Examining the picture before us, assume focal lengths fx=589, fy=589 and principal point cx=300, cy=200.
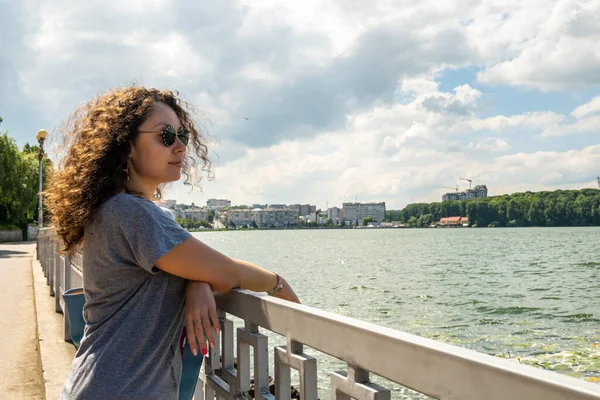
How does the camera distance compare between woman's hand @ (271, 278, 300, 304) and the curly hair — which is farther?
woman's hand @ (271, 278, 300, 304)

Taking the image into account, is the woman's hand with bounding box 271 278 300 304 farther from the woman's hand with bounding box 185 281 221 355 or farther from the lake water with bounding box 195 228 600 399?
the lake water with bounding box 195 228 600 399

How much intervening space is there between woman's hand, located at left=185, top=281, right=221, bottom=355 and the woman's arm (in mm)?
38

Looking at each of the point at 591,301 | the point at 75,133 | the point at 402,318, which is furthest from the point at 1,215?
the point at 75,133

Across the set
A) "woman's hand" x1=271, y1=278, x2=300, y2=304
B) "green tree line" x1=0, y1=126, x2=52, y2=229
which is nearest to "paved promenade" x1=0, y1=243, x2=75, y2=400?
"woman's hand" x1=271, y1=278, x2=300, y2=304

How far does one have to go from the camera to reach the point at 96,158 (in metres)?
1.98

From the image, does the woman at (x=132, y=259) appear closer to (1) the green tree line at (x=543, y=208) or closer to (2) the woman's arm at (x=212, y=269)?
(2) the woman's arm at (x=212, y=269)

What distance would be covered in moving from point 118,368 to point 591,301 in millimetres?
25553

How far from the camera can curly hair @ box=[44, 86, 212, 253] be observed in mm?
1938

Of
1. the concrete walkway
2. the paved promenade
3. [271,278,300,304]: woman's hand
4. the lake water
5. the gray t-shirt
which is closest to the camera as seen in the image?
the gray t-shirt

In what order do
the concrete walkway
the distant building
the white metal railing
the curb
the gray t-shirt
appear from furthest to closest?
the distant building, the concrete walkway, the curb, the gray t-shirt, the white metal railing

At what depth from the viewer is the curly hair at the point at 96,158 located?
1938 mm

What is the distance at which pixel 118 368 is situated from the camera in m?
1.76

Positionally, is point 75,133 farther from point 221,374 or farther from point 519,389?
point 519,389

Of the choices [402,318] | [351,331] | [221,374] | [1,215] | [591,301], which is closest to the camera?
[351,331]
